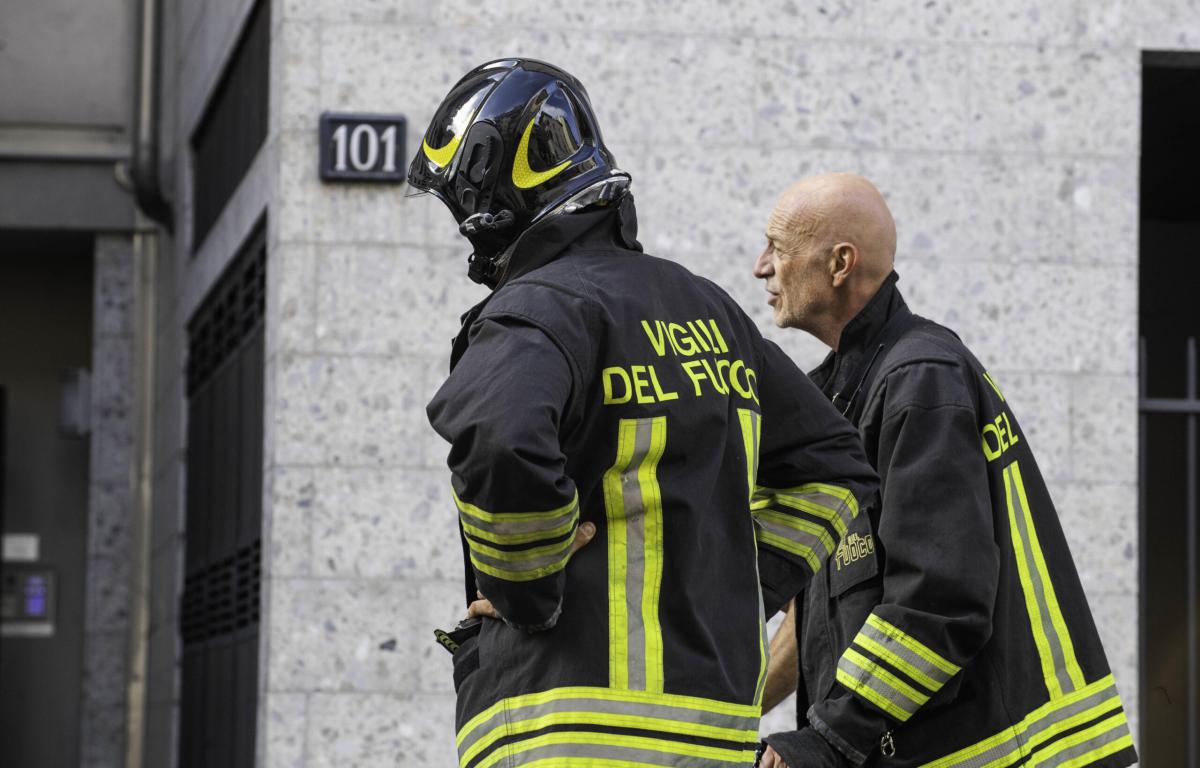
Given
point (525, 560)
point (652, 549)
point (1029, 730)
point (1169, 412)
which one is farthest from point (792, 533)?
point (1169, 412)

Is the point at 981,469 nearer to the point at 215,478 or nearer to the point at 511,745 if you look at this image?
the point at 511,745

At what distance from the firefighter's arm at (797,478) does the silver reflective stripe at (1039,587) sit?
384 millimetres

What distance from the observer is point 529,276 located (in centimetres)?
288

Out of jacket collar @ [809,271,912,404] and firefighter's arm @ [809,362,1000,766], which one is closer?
firefighter's arm @ [809,362,1000,766]

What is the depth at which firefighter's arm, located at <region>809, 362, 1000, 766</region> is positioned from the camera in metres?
3.34

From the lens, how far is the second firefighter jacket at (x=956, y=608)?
3346 mm

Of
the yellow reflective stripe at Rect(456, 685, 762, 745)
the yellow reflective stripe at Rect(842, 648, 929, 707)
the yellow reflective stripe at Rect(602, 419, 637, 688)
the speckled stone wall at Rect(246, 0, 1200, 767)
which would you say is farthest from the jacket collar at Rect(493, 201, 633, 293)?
the speckled stone wall at Rect(246, 0, 1200, 767)

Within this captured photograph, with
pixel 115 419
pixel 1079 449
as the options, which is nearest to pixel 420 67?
pixel 1079 449

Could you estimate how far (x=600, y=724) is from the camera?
8.98ft

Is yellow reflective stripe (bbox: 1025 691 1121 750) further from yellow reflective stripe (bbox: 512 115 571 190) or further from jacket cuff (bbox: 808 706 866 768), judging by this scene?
yellow reflective stripe (bbox: 512 115 571 190)

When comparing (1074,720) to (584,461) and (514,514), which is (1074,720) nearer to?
(584,461)

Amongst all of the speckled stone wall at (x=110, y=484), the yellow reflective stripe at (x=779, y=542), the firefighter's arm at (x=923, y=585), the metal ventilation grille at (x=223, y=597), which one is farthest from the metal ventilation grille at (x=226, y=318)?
the yellow reflective stripe at (x=779, y=542)

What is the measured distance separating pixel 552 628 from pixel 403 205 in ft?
12.8

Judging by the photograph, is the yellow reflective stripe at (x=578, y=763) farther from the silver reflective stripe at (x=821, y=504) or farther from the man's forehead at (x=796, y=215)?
the man's forehead at (x=796, y=215)
